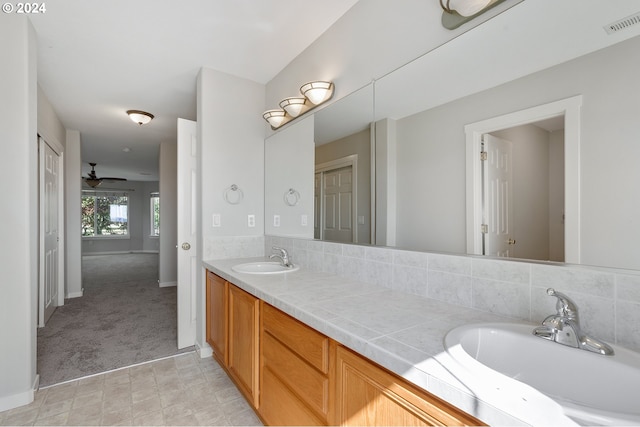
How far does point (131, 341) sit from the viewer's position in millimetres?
2871

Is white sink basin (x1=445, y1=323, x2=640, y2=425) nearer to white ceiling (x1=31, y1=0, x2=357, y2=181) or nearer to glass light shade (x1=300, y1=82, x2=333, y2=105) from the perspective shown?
glass light shade (x1=300, y1=82, x2=333, y2=105)

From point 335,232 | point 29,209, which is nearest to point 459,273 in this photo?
point 335,232

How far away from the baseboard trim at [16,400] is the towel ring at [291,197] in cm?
206

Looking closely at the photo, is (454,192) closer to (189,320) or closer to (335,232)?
(335,232)

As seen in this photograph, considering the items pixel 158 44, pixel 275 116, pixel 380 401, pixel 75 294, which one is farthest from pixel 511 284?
pixel 75 294

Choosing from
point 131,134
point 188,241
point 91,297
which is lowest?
point 91,297

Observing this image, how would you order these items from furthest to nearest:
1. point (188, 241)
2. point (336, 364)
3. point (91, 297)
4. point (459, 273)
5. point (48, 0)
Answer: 1. point (91, 297)
2. point (188, 241)
3. point (48, 0)
4. point (459, 273)
5. point (336, 364)

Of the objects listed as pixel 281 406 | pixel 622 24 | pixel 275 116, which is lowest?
pixel 281 406

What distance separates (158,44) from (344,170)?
1.63 m

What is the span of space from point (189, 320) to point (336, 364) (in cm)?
216

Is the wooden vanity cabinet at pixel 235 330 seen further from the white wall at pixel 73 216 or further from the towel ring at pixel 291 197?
the white wall at pixel 73 216

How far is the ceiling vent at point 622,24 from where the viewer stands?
32.9 inches

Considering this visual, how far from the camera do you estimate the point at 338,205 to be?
2.02 m

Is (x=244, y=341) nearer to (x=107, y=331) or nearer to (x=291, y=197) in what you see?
(x=291, y=197)
